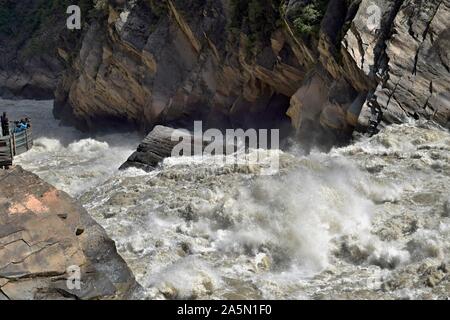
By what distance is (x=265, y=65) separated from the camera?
1959 centimetres

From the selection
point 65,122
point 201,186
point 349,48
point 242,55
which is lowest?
point 65,122

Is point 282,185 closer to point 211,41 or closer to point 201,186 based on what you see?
point 201,186

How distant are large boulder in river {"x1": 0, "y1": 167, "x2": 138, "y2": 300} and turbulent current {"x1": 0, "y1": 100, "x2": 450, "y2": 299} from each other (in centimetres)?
74

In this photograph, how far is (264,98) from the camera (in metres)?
21.1

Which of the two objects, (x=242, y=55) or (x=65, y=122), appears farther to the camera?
(x=65, y=122)

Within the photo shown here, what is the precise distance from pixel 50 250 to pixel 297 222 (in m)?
4.81

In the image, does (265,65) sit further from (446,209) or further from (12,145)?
(446,209)

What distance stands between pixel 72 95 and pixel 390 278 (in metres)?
21.7

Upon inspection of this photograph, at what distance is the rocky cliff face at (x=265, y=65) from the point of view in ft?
49.7

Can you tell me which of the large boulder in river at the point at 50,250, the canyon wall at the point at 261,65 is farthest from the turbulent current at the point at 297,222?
the canyon wall at the point at 261,65

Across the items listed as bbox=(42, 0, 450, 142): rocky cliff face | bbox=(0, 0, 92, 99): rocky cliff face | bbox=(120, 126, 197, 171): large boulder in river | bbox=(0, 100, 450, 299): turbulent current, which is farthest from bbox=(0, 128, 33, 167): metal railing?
bbox=(0, 0, 92, 99): rocky cliff face

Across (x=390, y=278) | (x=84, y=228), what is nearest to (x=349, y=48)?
(x=390, y=278)

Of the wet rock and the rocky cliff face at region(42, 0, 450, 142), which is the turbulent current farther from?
the rocky cliff face at region(42, 0, 450, 142)

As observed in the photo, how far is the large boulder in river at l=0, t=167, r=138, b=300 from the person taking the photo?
28.0ft
